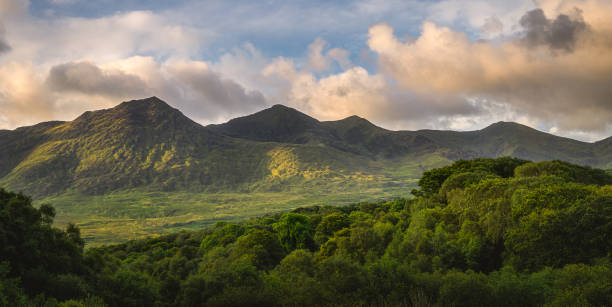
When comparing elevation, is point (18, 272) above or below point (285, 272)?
above

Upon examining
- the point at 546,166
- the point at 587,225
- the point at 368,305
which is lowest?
the point at 368,305

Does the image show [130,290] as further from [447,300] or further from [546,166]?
[546,166]

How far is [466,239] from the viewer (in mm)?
53406

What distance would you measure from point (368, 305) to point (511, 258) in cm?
2237

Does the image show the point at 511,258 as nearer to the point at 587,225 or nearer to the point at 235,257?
the point at 587,225

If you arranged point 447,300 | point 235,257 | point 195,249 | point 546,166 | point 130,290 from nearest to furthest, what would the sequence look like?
point 447,300 → point 130,290 → point 235,257 → point 546,166 → point 195,249

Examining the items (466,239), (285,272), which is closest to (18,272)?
(285,272)

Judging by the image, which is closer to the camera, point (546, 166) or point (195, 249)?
point (546, 166)

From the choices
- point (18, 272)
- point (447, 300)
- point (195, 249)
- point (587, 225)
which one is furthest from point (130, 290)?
point (195, 249)

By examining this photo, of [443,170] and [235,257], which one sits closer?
[235,257]

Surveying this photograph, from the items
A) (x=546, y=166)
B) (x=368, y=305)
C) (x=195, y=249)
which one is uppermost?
(x=546, y=166)

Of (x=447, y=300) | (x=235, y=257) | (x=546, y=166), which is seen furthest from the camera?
(x=546, y=166)

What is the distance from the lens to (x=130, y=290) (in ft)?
133

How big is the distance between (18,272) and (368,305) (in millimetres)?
33088
